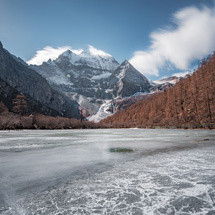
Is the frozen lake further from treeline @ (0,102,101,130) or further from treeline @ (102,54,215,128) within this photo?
treeline @ (0,102,101,130)

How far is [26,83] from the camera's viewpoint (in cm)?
13138

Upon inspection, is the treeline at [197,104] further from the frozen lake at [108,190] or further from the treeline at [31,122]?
the frozen lake at [108,190]

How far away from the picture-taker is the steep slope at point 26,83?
115 metres

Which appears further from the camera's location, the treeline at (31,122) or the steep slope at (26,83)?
the steep slope at (26,83)

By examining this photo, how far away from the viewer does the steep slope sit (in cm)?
11456

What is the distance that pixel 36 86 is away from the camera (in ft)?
470

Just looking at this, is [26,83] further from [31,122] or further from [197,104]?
[197,104]

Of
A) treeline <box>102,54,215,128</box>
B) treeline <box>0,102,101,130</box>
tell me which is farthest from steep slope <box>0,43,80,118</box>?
treeline <box>102,54,215,128</box>

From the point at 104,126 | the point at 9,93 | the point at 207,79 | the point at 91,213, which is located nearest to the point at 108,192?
the point at 91,213

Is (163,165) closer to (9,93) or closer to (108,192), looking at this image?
(108,192)

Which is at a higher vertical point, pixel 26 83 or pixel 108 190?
pixel 26 83

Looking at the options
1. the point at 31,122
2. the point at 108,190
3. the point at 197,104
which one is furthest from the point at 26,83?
the point at 108,190

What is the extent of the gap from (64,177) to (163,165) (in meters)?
2.59

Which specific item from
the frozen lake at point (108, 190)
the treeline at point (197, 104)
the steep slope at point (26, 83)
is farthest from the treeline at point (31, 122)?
the steep slope at point (26, 83)
